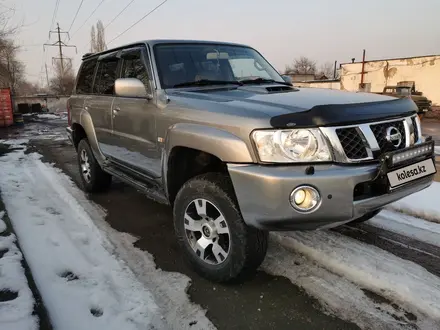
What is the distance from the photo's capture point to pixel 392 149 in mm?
2521

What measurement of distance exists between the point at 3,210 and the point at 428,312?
446cm

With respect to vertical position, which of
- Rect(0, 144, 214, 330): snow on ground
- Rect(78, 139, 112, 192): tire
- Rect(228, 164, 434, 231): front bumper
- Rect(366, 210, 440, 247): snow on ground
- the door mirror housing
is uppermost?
the door mirror housing

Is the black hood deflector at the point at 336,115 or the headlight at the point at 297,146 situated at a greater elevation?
the black hood deflector at the point at 336,115

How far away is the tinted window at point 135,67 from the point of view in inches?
138

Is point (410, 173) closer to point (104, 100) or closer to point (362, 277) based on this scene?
point (362, 277)

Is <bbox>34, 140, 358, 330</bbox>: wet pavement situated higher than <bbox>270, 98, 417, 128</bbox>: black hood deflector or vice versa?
<bbox>270, 98, 417, 128</bbox>: black hood deflector

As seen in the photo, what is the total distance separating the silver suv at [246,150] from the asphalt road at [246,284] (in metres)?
0.20

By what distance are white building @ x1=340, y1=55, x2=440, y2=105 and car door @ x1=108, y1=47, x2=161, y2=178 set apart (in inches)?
891

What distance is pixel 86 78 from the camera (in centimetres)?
518

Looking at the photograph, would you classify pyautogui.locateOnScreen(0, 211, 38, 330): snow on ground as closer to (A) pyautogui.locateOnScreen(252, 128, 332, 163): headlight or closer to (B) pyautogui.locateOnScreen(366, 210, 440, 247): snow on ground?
(A) pyautogui.locateOnScreen(252, 128, 332, 163): headlight

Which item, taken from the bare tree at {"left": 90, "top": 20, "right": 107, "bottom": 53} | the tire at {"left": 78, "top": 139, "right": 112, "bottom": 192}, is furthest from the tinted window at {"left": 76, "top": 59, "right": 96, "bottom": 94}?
the bare tree at {"left": 90, "top": 20, "right": 107, "bottom": 53}

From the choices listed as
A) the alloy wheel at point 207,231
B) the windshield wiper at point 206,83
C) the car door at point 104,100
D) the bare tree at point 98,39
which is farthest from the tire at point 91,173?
the bare tree at point 98,39

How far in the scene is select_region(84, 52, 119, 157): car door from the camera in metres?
4.25

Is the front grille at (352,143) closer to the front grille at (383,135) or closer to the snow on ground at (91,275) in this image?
the front grille at (383,135)
